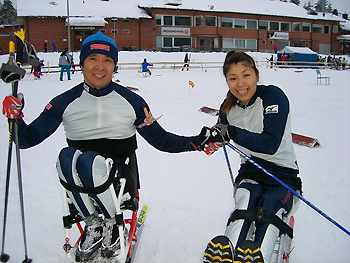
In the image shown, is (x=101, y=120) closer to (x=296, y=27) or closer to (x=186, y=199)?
(x=186, y=199)

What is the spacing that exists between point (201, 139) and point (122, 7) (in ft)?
118

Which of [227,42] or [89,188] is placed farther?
[227,42]

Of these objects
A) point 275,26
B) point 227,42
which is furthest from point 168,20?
point 275,26

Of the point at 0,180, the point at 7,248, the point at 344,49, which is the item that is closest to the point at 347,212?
the point at 7,248

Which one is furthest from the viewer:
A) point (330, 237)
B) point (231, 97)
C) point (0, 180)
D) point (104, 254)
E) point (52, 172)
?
point (52, 172)

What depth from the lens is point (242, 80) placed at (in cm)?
260

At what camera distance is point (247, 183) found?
2.52m

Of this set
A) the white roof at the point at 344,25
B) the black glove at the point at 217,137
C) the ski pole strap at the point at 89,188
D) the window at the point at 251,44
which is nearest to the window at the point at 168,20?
the window at the point at 251,44

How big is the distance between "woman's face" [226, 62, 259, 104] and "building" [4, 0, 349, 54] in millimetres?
29190

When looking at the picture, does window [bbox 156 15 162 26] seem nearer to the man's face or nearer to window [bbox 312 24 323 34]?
window [bbox 312 24 323 34]

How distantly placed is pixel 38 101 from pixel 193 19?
1196 inches

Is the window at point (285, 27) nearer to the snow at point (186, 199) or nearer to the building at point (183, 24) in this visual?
the building at point (183, 24)

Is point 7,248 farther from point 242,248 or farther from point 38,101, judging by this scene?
point 38,101

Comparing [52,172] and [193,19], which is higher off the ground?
[193,19]
